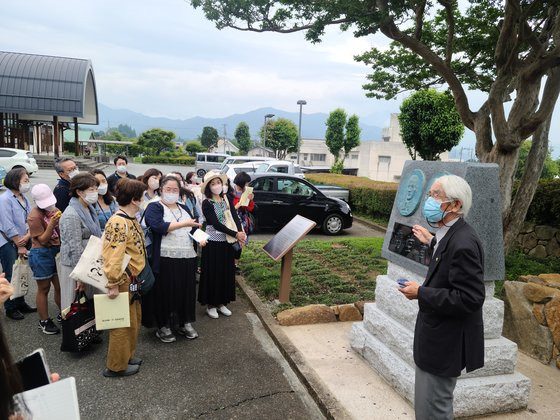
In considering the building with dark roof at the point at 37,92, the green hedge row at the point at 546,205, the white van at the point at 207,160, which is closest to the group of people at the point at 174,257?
the green hedge row at the point at 546,205

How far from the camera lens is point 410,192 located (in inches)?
142

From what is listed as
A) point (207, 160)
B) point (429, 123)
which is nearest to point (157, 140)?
point (207, 160)

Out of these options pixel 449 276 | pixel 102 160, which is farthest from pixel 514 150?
pixel 102 160

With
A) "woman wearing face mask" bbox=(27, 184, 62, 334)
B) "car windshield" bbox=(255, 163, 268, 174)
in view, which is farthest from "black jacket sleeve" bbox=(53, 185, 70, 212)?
"car windshield" bbox=(255, 163, 268, 174)

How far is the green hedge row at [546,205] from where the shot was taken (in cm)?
752

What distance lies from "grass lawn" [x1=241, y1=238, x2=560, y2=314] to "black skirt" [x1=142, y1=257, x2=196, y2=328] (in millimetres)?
1293

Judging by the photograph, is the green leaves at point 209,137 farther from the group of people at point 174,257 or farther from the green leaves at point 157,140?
the group of people at point 174,257

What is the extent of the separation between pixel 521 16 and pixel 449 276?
596 cm

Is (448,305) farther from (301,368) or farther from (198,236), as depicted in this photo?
(198,236)

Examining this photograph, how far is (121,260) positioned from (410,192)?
2566mm

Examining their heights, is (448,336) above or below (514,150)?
below

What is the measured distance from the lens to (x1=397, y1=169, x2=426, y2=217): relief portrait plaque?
3.47 metres

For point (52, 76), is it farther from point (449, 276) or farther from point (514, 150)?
point (449, 276)

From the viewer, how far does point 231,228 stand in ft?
16.2
